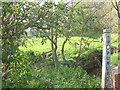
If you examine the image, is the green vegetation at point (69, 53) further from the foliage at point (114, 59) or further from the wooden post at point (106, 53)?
the wooden post at point (106, 53)

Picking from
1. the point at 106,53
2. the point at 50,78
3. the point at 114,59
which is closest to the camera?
the point at 106,53

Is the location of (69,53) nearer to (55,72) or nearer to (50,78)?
(55,72)

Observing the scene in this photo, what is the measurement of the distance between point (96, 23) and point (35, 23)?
1.50m

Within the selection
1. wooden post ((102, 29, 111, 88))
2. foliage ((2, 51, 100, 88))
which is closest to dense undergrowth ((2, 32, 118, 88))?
foliage ((2, 51, 100, 88))

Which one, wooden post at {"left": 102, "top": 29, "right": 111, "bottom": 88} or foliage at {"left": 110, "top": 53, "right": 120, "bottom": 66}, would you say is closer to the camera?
wooden post at {"left": 102, "top": 29, "right": 111, "bottom": 88}

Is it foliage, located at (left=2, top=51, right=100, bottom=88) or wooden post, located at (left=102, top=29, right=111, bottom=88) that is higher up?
wooden post, located at (left=102, top=29, right=111, bottom=88)

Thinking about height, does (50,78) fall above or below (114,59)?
below

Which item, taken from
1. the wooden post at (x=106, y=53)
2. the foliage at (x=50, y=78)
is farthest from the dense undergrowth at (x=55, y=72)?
the wooden post at (x=106, y=53)

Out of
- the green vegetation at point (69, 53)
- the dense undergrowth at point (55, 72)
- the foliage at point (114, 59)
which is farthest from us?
the foliage at point (114, 59)

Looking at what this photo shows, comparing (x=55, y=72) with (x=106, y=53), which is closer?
(x=106, y=53)

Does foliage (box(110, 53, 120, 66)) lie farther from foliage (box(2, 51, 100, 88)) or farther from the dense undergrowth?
foliage (box(2, 51, 100, 88))

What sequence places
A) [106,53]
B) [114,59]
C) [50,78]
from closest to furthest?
[106,53], [50,78], [114,59]

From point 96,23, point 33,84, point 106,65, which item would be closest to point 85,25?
point 96,23

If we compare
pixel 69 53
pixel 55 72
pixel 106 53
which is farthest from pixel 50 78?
pixel 106 53
